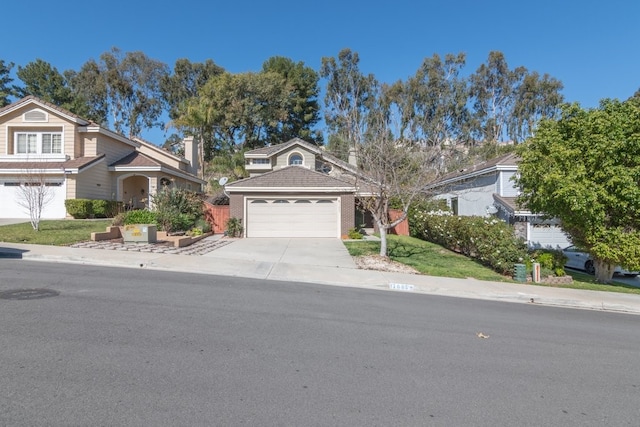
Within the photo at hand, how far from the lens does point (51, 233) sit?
609 inches

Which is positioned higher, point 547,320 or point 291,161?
point 291,161

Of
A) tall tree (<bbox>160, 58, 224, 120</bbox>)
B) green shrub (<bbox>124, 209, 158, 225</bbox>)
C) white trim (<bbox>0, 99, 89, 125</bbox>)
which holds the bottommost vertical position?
green shrub (<bbox>124, 209, 158, 225</bbox>)

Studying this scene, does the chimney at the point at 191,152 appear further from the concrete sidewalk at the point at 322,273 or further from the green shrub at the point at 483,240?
the green shrub at the point at 483,240

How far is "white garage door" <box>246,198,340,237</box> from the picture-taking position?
20.9 m

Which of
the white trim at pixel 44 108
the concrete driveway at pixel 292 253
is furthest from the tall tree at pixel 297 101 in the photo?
the concrete driveway at pixel 292 253

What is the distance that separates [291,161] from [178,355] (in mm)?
27090

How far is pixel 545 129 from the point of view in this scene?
13602mm

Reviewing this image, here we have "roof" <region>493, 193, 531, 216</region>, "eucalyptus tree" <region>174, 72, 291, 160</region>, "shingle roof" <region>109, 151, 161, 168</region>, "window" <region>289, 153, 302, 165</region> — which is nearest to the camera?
"roof" <region>493, 193, 531, 216</region>

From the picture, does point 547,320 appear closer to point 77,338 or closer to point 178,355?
point 178,355

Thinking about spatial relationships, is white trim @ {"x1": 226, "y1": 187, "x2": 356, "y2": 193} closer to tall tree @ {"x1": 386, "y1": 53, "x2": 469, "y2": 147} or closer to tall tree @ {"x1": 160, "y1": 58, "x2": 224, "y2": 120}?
tall tree @ {"x1": 386, "y1": 53, "x2": 469, "y2": 147}

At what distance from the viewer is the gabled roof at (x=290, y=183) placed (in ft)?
68.3

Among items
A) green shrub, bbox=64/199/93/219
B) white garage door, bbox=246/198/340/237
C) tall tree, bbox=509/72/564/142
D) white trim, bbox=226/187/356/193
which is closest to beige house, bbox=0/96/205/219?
green shrub, bbox=64/199/93/219

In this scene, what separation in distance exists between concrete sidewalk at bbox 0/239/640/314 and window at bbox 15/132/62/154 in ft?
45.1

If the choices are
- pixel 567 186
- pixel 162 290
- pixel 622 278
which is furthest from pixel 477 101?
pixel 162 290
